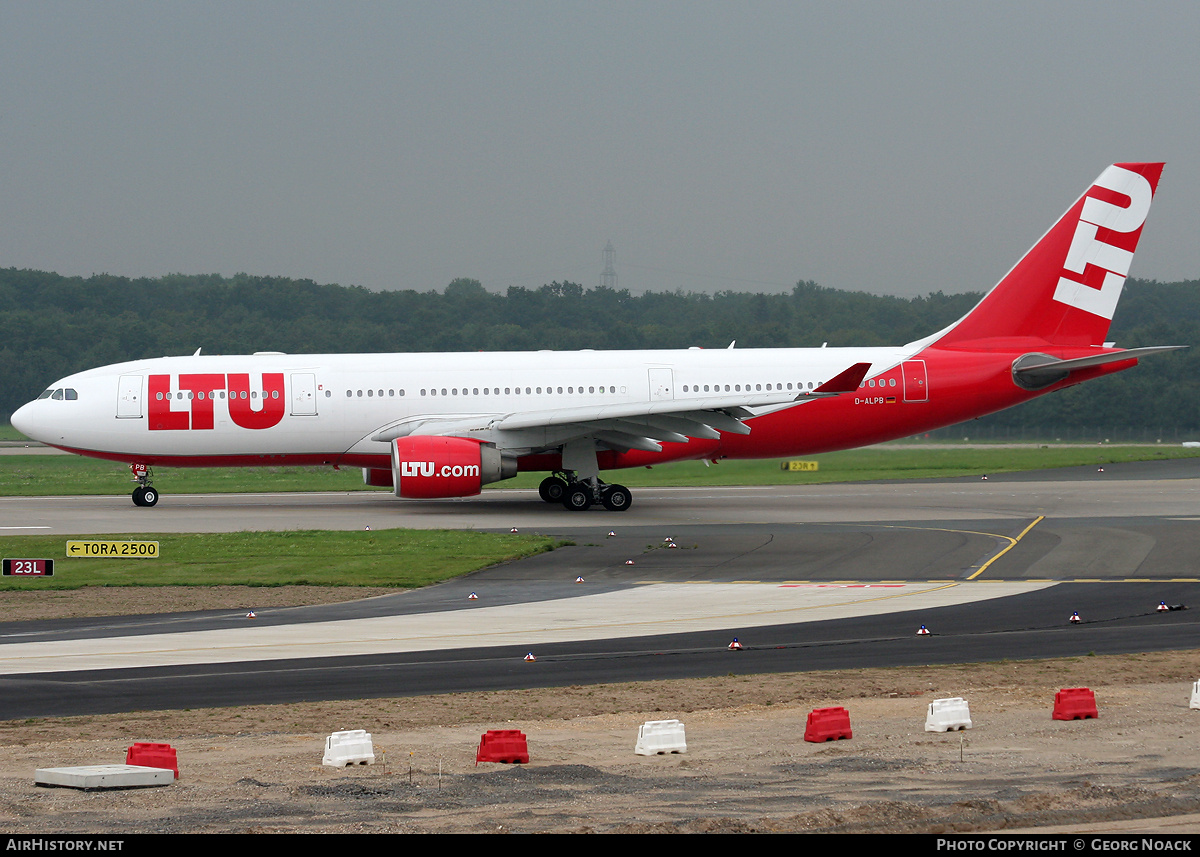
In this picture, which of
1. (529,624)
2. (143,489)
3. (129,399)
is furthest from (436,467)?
(529,624)

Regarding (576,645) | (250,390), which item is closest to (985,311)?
(250,390)

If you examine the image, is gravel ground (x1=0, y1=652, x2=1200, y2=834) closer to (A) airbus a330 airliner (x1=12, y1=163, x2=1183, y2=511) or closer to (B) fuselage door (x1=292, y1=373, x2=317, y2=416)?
(A) airbus a330 airliner (x1=12, y1=163, x2=1183, y2=511)

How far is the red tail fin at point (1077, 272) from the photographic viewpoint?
3612 cm

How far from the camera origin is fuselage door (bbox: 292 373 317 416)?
115 ft

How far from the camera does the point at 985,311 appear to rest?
120 feet

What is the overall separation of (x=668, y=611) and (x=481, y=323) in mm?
96880

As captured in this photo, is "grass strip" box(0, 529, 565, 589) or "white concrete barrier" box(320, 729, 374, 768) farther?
"grass strip" box(0, 529, 565, 589)

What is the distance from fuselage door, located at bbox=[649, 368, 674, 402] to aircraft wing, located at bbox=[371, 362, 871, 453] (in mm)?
351

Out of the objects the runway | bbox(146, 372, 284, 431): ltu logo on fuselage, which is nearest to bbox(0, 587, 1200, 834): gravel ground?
the runway

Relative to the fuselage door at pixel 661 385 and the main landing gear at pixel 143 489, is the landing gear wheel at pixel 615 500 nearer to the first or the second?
the fuselage door at pixel 661 385

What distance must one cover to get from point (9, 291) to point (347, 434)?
353 ft

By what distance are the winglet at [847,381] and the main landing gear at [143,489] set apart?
1971cm

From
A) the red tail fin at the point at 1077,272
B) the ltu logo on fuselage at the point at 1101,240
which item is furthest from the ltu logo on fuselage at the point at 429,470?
the ltu logo on fuselage at the point at 1101,240

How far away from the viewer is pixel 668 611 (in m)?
19.1
